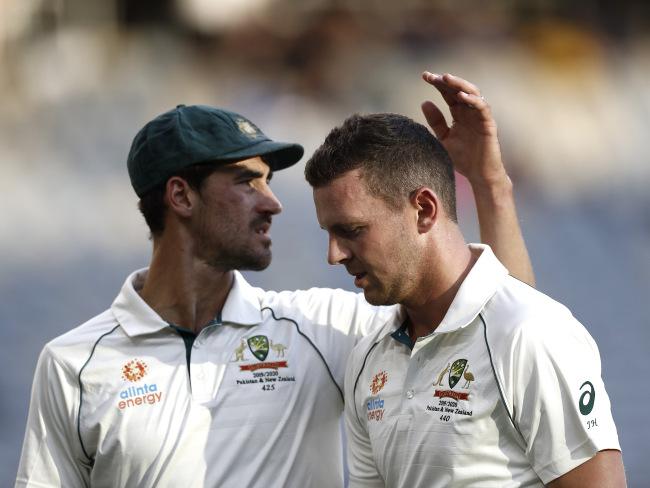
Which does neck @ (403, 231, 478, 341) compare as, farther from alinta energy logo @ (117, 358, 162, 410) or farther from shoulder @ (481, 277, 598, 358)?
alinta energy logo @ (117, 358, 162, 410)

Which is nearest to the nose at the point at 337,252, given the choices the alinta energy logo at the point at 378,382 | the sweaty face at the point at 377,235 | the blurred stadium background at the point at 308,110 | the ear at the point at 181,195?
the sweaty face at the point at 377,235

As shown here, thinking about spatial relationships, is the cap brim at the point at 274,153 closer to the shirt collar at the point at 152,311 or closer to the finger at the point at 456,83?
the shirt collar at the point at 152,311

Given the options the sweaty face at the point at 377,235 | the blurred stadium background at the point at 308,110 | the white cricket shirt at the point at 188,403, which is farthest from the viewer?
the blurred stadium background at the point at 308,110

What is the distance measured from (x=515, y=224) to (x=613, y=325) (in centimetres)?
438

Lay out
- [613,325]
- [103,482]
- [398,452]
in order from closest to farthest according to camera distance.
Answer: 1. [398,452]
2. [103,482]
3. [613,325]

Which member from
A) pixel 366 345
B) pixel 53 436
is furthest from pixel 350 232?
pixel 53 436

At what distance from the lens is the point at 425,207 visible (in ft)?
6.82

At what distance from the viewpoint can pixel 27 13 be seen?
658 centimetres

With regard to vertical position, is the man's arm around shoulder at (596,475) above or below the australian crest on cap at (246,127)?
below

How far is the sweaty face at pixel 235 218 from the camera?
8.37 ft

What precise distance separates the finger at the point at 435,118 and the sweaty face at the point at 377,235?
41 cm

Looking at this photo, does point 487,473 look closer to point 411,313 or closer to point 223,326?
point 411,313

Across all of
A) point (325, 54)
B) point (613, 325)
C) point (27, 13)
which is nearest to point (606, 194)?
point (613, 325)

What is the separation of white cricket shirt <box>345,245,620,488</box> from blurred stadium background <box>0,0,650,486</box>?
4220mm
